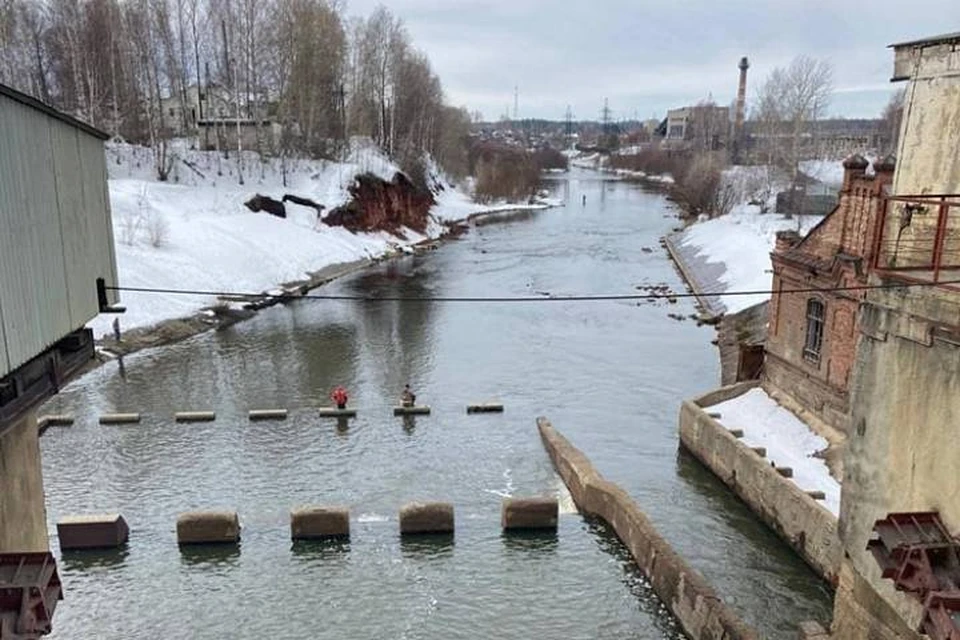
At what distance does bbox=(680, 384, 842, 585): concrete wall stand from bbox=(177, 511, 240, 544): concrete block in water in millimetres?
10188

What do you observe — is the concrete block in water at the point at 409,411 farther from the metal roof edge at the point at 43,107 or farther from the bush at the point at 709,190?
the bush at the point at 709,190

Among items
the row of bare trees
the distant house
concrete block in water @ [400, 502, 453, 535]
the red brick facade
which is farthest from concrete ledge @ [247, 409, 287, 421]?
the distant house

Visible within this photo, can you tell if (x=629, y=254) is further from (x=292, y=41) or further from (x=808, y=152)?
(x=292, y=41)

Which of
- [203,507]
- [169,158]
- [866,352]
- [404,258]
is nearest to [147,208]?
[169,158]

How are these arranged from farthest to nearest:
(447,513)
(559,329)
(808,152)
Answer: (808,152) → (559,329) → (447,513)

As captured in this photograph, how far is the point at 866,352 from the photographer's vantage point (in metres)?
7.94

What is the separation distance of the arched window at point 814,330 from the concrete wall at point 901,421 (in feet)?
31.6

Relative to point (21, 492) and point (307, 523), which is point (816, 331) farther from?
point (21, 492)

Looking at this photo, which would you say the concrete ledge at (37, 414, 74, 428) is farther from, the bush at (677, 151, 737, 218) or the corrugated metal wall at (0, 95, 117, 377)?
the bush at (677, 151, 737, 218)

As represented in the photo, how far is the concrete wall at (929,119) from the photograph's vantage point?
6984 mm

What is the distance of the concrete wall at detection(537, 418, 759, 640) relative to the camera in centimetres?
1088

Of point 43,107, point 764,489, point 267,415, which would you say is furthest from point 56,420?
point 764,489

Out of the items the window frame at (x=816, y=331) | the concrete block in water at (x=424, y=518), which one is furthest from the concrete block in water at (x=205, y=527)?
the window frame at (x=816, y=331)

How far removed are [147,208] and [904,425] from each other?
39.1m
